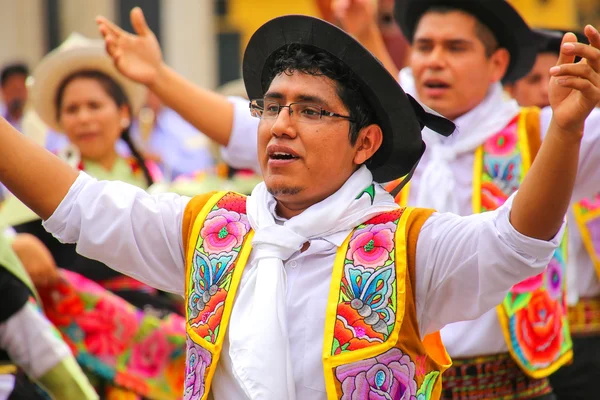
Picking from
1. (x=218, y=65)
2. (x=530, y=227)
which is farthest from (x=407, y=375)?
(x=218, y=65)

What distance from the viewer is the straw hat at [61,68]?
6840 millimetres

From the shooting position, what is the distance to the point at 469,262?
3252mm

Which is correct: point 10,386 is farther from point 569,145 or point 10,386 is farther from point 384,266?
point 569,145

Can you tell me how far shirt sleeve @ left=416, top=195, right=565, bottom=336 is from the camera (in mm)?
3135

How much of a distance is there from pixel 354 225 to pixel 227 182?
5.39m

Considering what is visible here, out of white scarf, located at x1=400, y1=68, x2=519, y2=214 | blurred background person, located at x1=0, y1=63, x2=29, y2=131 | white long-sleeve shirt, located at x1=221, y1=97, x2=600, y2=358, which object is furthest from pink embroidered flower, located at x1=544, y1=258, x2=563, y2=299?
blurred background person, located at x1=0, y1=63, x2=29, y2=131

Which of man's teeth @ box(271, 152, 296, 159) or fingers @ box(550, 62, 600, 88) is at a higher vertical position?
fingers @ box(550, 62, 600, 88)

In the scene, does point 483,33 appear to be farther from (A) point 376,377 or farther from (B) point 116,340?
(B) point 116,340

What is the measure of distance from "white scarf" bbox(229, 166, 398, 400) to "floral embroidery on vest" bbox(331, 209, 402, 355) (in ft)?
0.38

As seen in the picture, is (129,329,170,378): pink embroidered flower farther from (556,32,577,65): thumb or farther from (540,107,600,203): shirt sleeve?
(556,32,577,65): thumb

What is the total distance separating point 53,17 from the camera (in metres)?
20.4

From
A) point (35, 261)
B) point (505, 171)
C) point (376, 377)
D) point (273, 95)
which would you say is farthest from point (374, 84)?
point (35, 261)

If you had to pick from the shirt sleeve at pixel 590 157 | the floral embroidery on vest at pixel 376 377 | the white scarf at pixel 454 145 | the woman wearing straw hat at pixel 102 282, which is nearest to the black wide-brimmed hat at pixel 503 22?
the white scarf at pixel 454 145

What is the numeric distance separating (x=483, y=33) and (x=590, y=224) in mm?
1401
